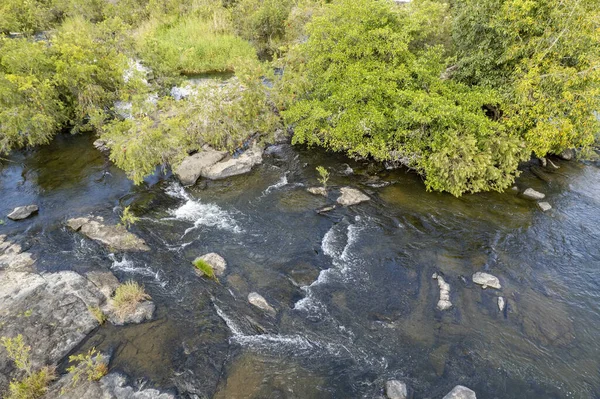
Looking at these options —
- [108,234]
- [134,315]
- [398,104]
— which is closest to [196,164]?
[108,234]

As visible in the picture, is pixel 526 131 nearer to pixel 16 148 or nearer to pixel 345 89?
pixel 345 89

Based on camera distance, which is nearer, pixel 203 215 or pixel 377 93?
pixel 203 215

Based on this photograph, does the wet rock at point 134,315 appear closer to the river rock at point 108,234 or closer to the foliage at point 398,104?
the river rock at point 108,234

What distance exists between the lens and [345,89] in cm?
2341

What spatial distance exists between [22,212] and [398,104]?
2421 centimetres

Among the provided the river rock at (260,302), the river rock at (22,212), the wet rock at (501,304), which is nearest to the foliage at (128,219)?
the river rock at (22,212)

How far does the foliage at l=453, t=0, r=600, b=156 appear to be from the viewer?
19.4m

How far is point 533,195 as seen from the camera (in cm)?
2217

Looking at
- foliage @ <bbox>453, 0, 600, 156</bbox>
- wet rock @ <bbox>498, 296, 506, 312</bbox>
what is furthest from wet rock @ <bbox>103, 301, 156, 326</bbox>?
foliage @ <bbox>453, 0, 600, 156</bbox>

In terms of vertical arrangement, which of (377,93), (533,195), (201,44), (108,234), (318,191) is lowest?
(108,234)

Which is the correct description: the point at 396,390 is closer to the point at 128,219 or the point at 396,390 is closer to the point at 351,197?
the point at 351,197

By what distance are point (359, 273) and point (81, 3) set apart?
193 ft

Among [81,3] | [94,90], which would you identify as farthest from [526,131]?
[81,3]

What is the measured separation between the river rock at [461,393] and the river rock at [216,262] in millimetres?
10978
